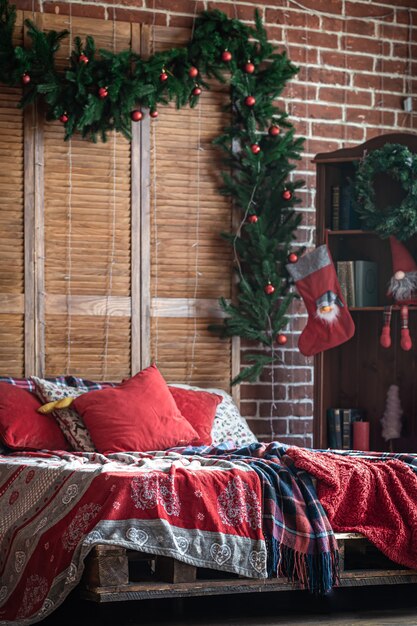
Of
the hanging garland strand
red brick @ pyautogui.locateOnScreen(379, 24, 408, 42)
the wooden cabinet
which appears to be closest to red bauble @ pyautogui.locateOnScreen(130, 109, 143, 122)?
the hanging garland strand

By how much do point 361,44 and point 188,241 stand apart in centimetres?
161

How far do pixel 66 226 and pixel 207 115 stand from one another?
1.03 meters

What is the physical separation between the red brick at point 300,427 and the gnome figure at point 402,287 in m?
0.75

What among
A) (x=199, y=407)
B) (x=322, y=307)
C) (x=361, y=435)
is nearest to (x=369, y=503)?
(x=199, y=407)

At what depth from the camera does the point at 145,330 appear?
5582 millimetres

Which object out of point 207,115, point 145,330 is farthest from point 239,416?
point 207,115

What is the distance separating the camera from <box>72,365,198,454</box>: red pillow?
14.9 feet

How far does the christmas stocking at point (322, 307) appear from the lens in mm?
5461

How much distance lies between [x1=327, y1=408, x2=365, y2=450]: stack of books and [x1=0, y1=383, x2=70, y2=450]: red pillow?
1.54m

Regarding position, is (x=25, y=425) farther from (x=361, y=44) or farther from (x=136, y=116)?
(x=361, y=44)

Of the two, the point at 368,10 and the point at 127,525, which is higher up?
the point at 368,10

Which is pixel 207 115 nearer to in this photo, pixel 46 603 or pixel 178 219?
pixel 178 219

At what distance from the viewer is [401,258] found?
5.42 m

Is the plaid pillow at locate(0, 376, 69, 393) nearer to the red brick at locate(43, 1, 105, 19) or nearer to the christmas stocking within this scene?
the christmas stocking
